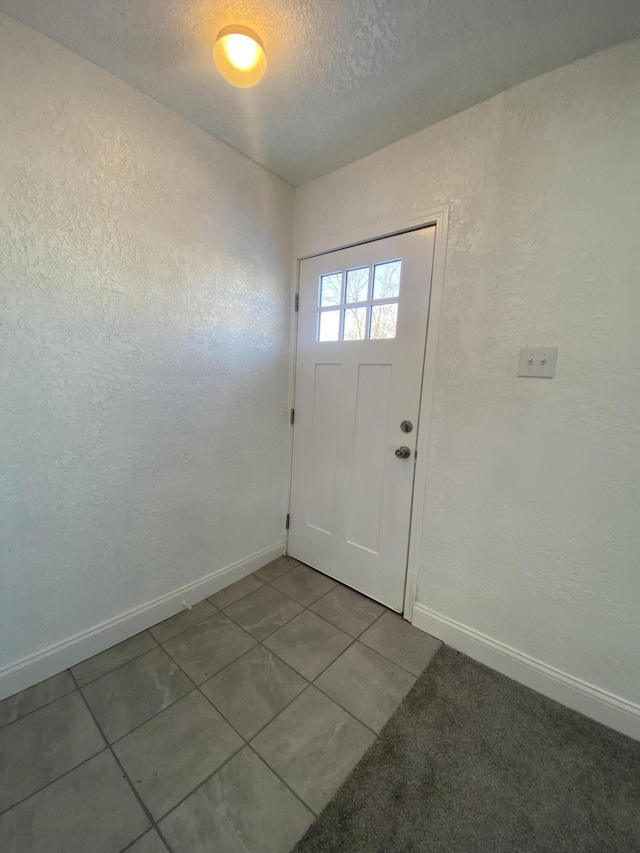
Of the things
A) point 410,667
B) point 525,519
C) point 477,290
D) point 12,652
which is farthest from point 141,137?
point 410,667

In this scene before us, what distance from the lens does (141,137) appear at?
1.38 metres

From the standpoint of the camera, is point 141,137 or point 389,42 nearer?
point 389,42

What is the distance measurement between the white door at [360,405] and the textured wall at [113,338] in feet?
1.21

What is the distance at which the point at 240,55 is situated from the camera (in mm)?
1081

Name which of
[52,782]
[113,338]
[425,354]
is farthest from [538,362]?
Result: [52,782]

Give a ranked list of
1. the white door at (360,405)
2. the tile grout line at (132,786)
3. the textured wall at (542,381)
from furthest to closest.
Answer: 1. the white door at (360,405)
2. the textured wall at (542,381)
3. the tile grout line at (132,786)

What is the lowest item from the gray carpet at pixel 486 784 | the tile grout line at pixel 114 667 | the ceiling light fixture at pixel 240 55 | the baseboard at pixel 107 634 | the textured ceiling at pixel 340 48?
the tile grout line at pixel 114 667

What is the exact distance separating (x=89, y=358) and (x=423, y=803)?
1905 millimetres

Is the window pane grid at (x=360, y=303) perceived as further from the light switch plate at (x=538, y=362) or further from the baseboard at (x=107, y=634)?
the baseboard at (x=107, y=634)

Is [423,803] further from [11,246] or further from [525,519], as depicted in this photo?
[11,246]

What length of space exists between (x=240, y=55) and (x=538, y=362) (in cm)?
150

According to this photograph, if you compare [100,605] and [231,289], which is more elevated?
[231,289]

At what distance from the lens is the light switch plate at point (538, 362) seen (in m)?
1.26

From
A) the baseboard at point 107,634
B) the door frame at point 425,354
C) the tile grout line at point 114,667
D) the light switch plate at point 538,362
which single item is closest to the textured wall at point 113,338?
the baseboard at point 107,634
